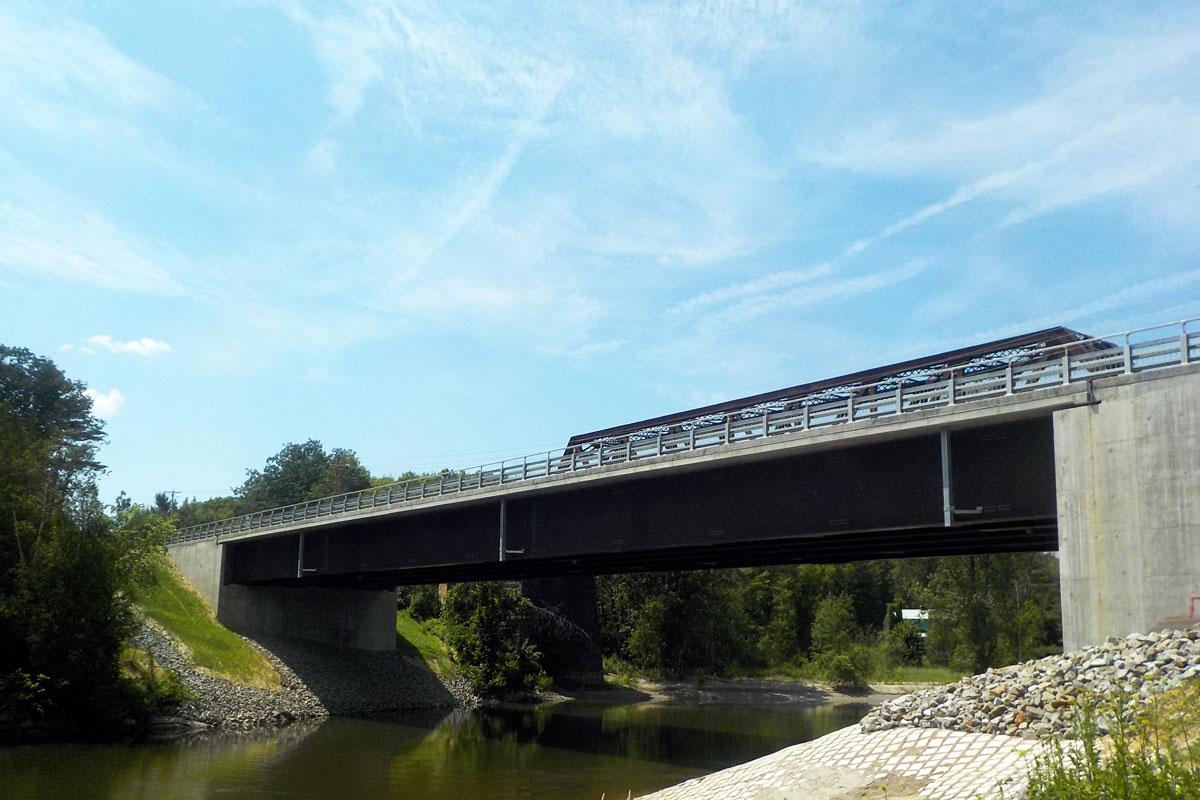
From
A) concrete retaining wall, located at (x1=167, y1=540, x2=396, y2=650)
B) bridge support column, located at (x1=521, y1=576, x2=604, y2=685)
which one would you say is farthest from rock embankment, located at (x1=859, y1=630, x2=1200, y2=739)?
bridge support column, located at (x1=521, y1=576, x2=604, y2=685)

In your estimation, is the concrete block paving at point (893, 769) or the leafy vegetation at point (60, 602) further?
the leafy vegetation at point (60, 602)

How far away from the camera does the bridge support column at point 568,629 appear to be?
7450 centimetres

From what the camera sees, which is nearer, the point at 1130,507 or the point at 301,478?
the point at 1130,507

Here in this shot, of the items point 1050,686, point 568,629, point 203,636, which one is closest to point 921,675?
point 568,629

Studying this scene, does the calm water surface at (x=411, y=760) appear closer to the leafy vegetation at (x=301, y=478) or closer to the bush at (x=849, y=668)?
the bush at (x=849, y=668)

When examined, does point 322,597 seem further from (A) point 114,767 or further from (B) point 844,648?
(B) point 844,648

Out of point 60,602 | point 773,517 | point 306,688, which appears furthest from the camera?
point 306,688

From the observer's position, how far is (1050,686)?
1955 cm

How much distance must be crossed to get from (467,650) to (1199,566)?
54.4m

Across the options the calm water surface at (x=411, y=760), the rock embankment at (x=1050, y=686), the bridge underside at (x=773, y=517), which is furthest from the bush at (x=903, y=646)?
the rock embankment at (x=1050, y=686)

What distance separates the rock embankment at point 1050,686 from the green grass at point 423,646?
51.1m

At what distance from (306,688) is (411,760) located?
20127mm

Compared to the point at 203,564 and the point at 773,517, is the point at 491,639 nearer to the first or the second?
the point at 203,564

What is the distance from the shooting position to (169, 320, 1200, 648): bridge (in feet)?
71.1
